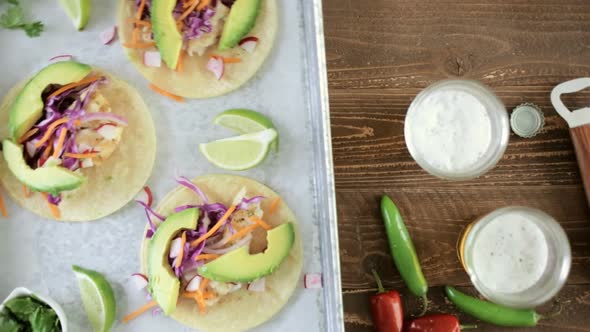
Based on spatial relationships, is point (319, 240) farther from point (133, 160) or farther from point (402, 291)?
point (133, 160)

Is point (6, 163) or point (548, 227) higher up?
point (6, 163)

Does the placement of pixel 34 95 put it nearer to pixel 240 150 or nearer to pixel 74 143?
pixel 74 143

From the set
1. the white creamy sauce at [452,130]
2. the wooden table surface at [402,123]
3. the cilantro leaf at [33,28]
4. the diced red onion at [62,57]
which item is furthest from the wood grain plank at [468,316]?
the cilantro leaf at [33,28]

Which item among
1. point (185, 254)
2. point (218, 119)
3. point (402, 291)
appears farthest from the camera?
point (402, 291)

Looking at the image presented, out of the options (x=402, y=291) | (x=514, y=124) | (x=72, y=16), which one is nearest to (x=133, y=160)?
(x=72, y=16)

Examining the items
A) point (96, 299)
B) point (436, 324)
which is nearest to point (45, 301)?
point (96, 299)

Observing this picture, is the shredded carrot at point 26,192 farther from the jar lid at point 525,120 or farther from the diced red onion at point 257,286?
the jar lid at point 525,120
